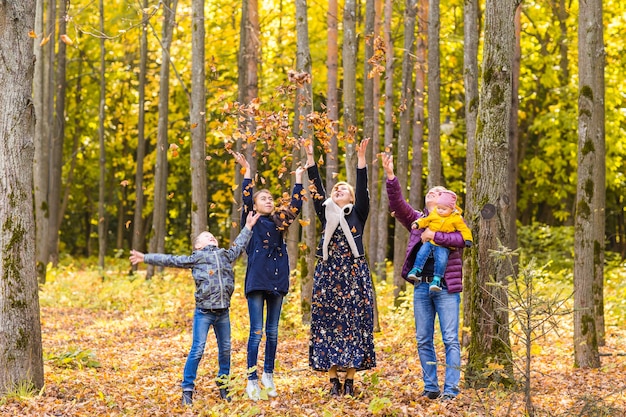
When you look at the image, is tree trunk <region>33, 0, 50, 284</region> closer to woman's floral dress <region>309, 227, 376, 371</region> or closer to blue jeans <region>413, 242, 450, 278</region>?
woman's floral dress <region>309, 227, 376, 371</region>

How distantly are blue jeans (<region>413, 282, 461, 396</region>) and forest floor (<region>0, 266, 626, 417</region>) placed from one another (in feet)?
0.67

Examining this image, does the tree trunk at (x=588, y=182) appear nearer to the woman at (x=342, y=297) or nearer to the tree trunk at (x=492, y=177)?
the tree trunk at (x=492, y=177)

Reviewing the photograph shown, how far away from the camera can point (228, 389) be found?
8.31 m

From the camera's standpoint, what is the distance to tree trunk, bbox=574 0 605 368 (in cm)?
1027

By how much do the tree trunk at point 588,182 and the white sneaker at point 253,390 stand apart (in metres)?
4.23

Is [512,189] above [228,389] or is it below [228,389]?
above

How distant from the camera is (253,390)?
27.0 feet

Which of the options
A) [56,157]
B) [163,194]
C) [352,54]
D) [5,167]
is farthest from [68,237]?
[5,167]

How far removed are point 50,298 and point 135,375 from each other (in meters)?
9.96

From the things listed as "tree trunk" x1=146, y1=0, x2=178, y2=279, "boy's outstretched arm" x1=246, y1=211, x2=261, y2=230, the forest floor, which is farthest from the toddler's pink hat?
"tree trunk" x1=146, y1=0, x2=178, y2=279

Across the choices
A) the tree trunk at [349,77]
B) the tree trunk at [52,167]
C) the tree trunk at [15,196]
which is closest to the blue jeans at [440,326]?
the tree trunk at [15,196]

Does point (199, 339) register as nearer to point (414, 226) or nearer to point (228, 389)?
point (228, 389)

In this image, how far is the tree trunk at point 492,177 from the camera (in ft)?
26.5

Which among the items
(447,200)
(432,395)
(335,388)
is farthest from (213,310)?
(447,200)
